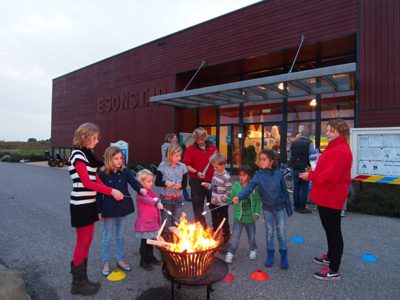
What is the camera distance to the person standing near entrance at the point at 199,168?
181 inches

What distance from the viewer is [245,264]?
3887mm

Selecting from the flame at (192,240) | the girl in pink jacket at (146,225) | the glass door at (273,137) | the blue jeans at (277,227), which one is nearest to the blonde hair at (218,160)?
the blue jeans at (277,227)

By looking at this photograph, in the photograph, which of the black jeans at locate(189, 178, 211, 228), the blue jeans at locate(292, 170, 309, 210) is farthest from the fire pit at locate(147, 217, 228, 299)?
the blue jeans at locate(292, 170, 309, 210)

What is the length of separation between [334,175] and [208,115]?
39.8 ft

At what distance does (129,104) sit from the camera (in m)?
17.3

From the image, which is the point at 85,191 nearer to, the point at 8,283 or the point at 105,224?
the point at 105,224

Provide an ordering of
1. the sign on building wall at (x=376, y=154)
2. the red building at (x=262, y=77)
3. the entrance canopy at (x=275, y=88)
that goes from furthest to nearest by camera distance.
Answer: the red building at (x=262, y=77), the entrance canopy at (x=275, y=88), the sign on building wall at (x=376, y=154)

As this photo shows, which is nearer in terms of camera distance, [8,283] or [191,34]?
[8,283]

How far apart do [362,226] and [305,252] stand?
2.14 metres

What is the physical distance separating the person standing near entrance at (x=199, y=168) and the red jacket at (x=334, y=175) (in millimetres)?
1729

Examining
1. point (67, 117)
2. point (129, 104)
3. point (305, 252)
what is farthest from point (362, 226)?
point (67, 117)

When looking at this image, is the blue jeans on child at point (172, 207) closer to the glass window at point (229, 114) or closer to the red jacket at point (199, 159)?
the red jacket at point (199, 159)

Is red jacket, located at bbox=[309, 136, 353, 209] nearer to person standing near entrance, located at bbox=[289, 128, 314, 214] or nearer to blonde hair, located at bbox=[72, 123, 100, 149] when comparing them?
blonde hair, located at bbox=[72, 123, 100, 149]

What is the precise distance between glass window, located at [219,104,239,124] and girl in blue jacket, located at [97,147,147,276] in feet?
35.7
